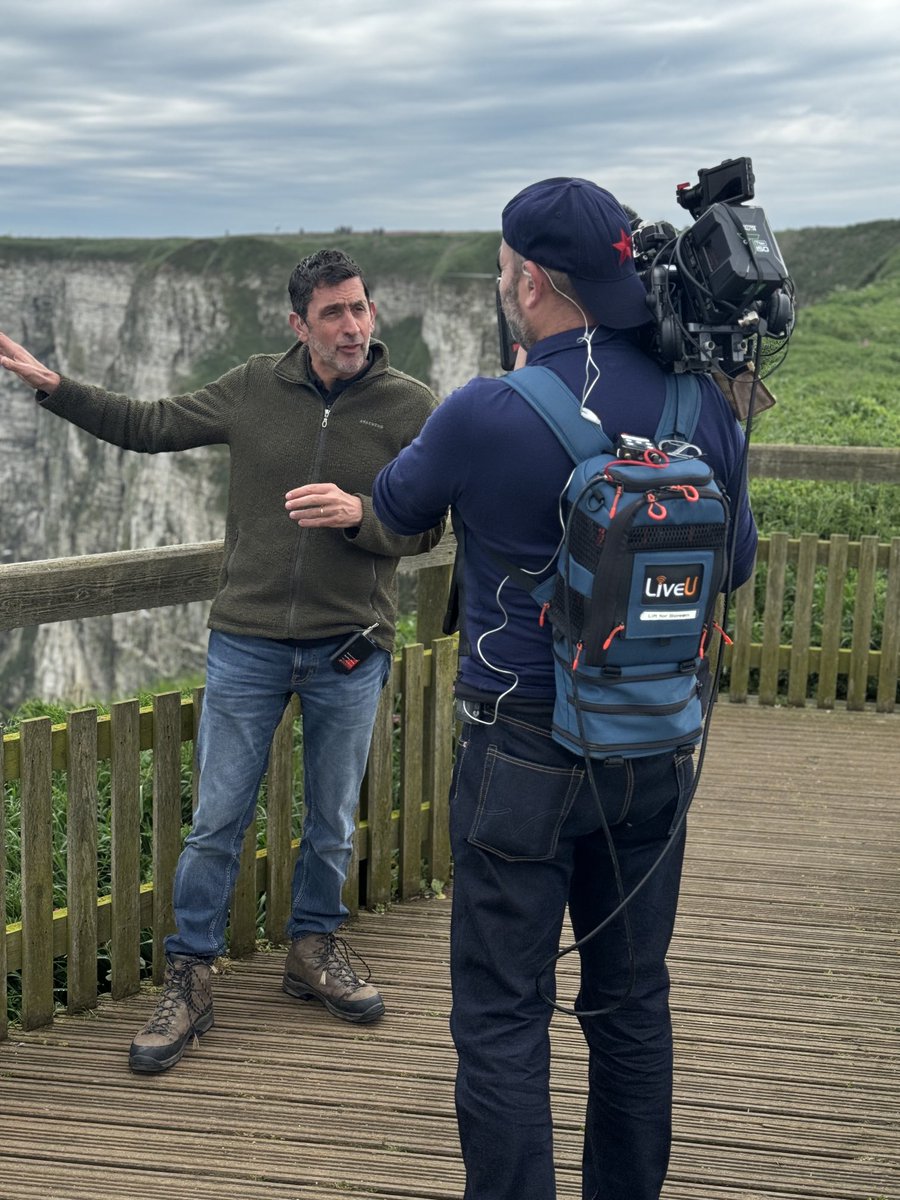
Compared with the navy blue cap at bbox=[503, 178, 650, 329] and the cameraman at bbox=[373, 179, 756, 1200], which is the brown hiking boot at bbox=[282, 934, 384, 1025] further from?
the navy blue cap at bbox=[503, 178, 650, 329]

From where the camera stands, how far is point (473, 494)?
2.86 m

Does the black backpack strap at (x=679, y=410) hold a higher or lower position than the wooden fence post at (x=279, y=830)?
higher

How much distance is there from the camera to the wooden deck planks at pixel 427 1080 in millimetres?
3674

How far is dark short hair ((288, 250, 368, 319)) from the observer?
13.6ft

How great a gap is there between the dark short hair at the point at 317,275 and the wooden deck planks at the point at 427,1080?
2.18 meters

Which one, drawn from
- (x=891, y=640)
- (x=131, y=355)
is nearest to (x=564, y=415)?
(x=891, y=640)

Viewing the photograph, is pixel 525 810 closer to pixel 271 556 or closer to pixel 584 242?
pixel 584 242

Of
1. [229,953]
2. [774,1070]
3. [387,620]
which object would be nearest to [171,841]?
[229,953]

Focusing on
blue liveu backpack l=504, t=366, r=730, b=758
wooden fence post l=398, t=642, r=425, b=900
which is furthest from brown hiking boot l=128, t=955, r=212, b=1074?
blue liveu backpack l=504, t=366, r=730, b=758

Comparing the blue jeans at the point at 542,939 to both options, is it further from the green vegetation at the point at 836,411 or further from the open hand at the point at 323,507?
the green vegetation at the point at 836,411

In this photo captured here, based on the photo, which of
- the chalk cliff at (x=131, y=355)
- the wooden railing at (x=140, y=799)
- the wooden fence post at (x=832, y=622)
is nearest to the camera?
the wooden railing at (x=140, y=799)

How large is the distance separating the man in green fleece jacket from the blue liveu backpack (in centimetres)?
136

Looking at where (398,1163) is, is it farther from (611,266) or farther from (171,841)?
(611,266)

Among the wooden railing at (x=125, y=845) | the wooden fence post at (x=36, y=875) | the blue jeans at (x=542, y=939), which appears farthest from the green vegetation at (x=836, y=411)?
the blue jeans at (x=542, y=939)
